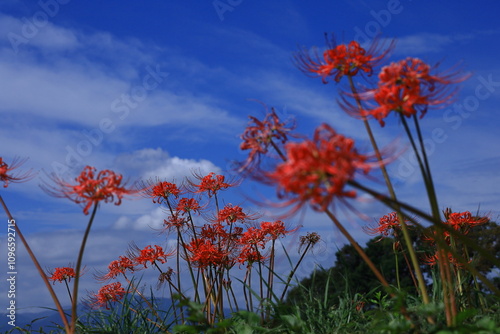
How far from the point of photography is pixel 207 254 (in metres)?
6.54

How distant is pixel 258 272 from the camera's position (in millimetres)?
7008

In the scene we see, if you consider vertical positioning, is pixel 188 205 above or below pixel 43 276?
above

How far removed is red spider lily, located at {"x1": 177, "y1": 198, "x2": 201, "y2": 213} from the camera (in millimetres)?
6988

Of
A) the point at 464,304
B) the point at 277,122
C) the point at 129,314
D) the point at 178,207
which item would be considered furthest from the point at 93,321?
the point at 464,304

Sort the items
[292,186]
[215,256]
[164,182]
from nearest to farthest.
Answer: [292,186]
[215,256]
[164,182]

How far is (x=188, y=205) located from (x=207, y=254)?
2.59 ft

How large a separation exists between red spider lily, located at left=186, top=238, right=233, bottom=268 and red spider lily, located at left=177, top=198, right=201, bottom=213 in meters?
0.45

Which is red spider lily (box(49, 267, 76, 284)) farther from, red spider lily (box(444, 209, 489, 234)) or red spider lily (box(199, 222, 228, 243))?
red spider lily (box(444, 209, 489, 234))

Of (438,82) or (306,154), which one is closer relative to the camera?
(306,154)

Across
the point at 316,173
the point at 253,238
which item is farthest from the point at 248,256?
the point at 316,173

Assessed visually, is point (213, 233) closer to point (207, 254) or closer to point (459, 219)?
point (207, 254)

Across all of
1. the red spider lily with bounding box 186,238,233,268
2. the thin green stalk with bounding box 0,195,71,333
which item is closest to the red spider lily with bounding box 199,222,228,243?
the red spider lily with bounding box 186,238,233,268

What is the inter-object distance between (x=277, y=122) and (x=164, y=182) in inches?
114

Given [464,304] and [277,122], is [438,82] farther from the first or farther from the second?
[464,304]
